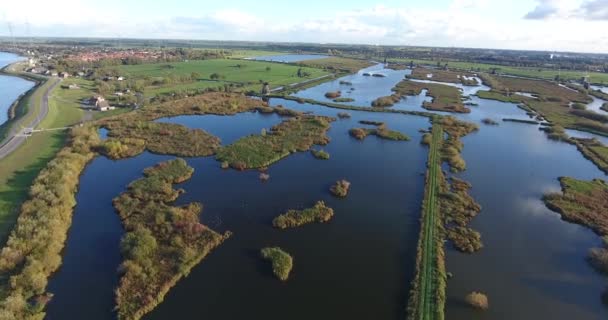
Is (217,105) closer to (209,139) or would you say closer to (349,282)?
(209,139)

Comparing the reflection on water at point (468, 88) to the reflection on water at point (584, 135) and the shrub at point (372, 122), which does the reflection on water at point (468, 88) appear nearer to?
the reflection on water at point (584, 135)

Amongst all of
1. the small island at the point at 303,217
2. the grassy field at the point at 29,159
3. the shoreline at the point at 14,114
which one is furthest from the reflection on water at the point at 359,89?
Answer: the shoreline at the point at 14,114

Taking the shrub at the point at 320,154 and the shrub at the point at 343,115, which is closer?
the shrub at the point at 320,154

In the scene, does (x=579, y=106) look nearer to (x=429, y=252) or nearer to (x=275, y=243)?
(x=429, y=252)

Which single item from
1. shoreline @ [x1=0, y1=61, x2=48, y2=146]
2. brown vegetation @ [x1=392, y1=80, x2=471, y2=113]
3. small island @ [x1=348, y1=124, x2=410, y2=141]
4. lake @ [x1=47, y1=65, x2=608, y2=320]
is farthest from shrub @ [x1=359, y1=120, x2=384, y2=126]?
shoreline @ [x1=0, y1=61, x2=48, y2=146]

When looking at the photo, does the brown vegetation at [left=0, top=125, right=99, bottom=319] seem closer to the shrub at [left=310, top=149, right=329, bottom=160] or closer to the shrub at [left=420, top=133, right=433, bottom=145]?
the shrub at [left=310, top=149, right=329, bottom=160]

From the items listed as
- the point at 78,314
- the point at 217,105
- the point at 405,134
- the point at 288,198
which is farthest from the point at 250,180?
the point at 217,105
